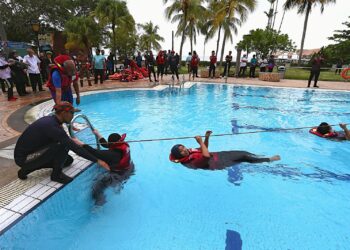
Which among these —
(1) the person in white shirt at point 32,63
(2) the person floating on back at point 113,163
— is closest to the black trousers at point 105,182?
(2) the person floating on back at point 113,163

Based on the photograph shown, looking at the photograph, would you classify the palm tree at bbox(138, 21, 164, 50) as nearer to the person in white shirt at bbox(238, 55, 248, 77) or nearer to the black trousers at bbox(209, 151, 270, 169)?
the person in white shirt at bbox(238, 55, 248, 77)

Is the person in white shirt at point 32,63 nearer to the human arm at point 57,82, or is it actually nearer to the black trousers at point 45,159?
the human arm at point 57,82

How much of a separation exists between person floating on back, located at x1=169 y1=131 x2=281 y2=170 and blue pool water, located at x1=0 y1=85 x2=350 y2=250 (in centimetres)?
31

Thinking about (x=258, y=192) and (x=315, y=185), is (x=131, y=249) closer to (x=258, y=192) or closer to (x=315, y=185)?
(x=258, y=192)

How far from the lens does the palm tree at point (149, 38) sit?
4256 cm

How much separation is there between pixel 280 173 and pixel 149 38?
4154 cm

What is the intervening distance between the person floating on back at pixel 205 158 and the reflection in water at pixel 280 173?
0.70 feet

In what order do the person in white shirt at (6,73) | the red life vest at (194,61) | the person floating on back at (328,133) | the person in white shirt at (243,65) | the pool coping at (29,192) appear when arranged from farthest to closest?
the person in white shirt at (243,65), the red life vest at (194,61), the person in white shirt at (6,73), the person floating on back at (328,133), the pool coping at (29,192)

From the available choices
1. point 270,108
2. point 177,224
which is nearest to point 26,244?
point 177,224

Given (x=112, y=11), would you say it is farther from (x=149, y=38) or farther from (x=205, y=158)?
(x=149, y=38)

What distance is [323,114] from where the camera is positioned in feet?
32.1

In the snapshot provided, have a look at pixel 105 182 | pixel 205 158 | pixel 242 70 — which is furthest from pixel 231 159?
pixel 242 70

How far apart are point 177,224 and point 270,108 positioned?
26.8 feet

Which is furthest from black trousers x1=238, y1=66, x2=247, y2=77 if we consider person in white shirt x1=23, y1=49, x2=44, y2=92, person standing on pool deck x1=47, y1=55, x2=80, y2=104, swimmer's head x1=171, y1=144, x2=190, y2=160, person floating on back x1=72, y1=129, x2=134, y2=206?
person floating on back x1=72, y1=129, x2=134, y2=206
